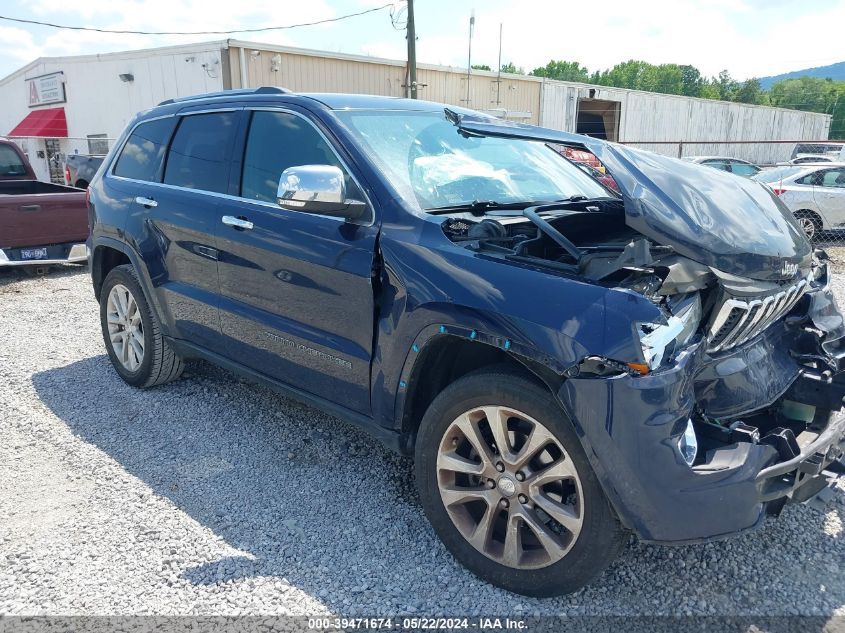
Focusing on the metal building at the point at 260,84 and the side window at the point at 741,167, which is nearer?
the side window at the point at 741,167

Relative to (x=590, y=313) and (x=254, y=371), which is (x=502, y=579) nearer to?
(x=590, y=313)

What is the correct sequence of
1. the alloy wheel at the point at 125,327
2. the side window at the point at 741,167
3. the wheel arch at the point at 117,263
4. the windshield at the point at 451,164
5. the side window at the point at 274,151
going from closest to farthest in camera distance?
1. the windshield at the point at 451,164
2. the side window at the point at 274,151
3. the wheel arch at the point at 117,263
4. the alloy wheel at the point at 125,327
5. the side window at the point at 741,167

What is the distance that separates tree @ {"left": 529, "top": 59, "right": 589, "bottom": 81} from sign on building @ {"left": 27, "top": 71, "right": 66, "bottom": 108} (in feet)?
369

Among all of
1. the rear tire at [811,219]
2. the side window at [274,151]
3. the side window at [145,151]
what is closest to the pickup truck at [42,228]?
the side window at [145,151]

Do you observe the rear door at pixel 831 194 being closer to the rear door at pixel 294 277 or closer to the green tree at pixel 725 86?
the rear door at pixel 294 277

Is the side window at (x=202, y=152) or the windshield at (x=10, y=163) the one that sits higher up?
the side window at (x=202, y=152)

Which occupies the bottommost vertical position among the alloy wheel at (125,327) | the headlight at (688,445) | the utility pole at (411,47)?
the alloy wheel at (125,327)

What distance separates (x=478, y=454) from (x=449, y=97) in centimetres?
2112

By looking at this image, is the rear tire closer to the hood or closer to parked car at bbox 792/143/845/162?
parked car at bbox 792/143/845/162

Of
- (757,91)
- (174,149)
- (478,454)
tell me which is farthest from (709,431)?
(757,91)

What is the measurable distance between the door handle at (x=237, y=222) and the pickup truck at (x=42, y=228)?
17.9ft

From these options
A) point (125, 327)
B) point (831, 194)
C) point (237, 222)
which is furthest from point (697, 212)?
point (831, 194)

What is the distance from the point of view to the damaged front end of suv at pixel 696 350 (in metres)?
2.27

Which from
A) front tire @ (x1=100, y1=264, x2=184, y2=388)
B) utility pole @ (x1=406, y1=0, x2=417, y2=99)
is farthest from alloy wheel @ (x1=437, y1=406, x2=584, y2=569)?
utility pole @ (x1=406, y1=0, x2=417, y2=99)
